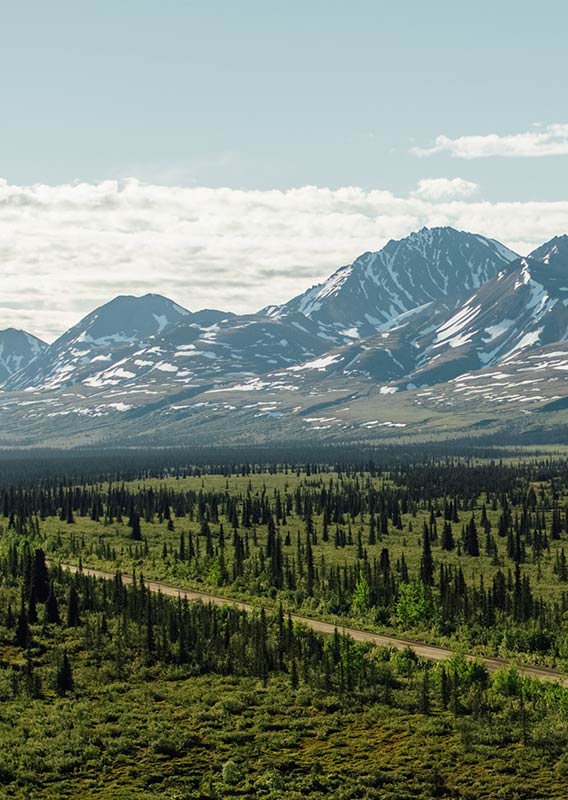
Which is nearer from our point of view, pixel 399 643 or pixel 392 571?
pixel 399 643

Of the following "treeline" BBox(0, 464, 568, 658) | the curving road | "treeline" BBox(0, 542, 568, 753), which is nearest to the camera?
A: "treeline" BBox(0, 542, 568, 753)

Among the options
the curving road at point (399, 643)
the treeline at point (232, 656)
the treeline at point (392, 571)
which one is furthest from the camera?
the treeline at point (392, 571)

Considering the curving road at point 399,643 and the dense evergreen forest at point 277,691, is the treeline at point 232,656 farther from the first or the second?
the curving road at point 399,643

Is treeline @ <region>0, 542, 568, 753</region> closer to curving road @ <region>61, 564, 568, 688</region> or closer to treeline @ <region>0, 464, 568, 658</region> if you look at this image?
curving road @ <region>61, 564, 568, 688</region>

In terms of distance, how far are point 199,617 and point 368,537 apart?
9075 centimetres

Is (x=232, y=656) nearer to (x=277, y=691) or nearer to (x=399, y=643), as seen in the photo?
(x=277, y=691)

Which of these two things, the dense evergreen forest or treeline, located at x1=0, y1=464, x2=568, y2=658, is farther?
treeline, located at x1=0, y1=464, x2=568, y2=658

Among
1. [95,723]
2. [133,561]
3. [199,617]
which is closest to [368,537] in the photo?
[133,561]

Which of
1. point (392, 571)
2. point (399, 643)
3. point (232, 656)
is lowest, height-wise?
point (399, 643)

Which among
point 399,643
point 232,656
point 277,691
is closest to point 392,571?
point 399,643

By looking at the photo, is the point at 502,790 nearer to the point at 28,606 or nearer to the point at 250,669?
the point at 250,669

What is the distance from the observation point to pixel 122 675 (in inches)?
3287

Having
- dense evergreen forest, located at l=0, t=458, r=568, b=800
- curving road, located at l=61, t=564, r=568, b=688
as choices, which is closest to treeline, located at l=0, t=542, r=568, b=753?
dense evergreen forest, located at l=0, t=458, r=568, b=800

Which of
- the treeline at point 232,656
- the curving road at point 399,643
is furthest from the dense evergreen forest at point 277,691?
the curving road at point 399,643
